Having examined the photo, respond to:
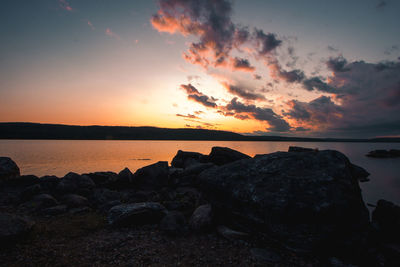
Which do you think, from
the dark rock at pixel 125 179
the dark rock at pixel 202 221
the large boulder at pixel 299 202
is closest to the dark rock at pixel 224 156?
the dark rock at pixel 125 179

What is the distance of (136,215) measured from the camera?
22.1ft

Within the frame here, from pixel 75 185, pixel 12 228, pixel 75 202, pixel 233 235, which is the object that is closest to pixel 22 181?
pixel 75 185

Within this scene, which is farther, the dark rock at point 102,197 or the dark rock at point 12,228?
the dark rock at point 102,197

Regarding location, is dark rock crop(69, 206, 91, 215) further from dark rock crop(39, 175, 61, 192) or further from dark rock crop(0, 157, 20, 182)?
dark rock crop(0, 157, 20, 182)

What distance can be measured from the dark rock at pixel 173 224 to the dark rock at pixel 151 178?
541cm

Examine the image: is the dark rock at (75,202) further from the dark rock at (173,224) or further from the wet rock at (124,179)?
the dark rock at (173,224)

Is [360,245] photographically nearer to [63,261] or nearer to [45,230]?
[63,261]

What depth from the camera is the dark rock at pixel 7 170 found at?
40.9 ft

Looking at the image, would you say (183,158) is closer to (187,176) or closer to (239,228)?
(187,176)

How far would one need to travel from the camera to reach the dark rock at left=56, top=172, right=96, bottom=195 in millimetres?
10539

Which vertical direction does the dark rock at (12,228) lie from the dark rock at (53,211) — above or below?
above

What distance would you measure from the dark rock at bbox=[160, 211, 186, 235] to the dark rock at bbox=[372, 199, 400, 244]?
7.47 m

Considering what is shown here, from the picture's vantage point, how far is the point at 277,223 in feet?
17.4

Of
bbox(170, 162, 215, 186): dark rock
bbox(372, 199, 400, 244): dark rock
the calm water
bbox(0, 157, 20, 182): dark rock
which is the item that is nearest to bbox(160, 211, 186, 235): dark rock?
bbox(170, 162, 215, 186): dark rock
